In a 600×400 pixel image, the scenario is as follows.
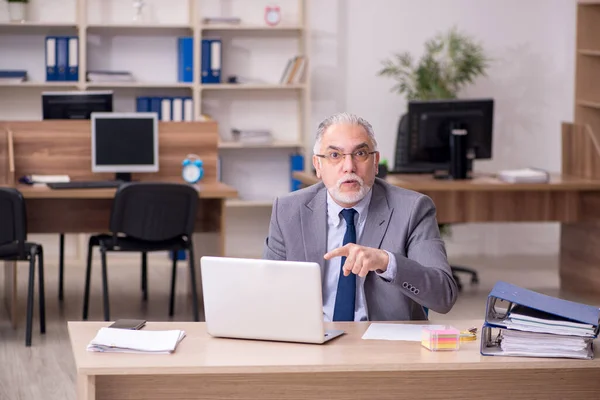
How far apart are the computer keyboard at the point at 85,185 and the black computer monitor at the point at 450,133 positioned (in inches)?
70.7

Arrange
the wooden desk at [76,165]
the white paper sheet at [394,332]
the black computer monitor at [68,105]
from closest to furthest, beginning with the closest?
the white paper sheet at [394,332] → the wooden desk at [76,165] → the black computer monitor at [68,105]

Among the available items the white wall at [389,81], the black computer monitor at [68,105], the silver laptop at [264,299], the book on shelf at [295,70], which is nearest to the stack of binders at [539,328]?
the silver laptop at [264,299]

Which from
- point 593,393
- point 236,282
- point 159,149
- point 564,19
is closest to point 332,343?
point 236,282

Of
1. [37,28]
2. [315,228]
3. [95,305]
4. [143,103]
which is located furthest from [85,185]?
[315,228]

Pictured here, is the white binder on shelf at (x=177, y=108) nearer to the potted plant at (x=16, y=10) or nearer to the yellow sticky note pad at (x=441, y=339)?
the potted plant at (x=16, y=10)

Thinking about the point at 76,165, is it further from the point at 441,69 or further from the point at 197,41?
the point at 441,69

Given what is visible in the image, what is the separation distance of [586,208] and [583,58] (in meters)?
1.16

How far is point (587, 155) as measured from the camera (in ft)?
21.4

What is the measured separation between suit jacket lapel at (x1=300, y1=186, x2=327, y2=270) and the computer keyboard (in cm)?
283

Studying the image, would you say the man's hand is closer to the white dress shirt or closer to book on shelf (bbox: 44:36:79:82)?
the white dress shirt

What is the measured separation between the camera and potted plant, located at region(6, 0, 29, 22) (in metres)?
7.21

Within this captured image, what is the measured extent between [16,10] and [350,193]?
5.03 m

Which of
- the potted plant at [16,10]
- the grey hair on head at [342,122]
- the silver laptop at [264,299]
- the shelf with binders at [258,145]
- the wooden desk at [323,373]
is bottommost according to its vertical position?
the wooden desk at [323,373]

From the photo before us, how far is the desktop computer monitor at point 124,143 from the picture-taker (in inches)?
231
